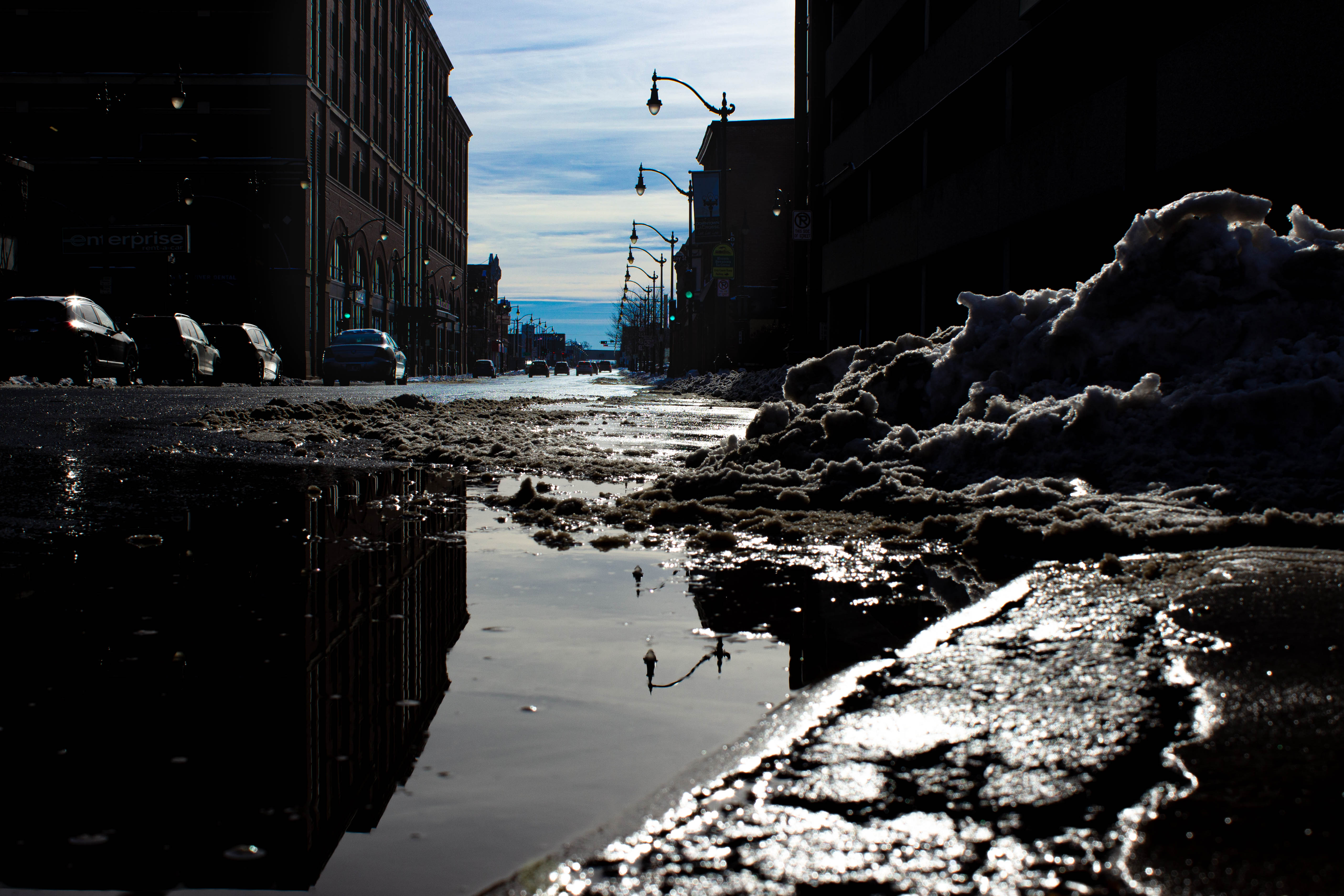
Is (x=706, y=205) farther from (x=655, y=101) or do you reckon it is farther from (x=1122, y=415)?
(x=1122, y=415)

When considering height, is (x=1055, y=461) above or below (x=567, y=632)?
above

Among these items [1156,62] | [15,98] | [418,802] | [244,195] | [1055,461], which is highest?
[15,98]

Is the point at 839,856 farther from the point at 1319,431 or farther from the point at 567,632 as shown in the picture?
the point at 1319,431

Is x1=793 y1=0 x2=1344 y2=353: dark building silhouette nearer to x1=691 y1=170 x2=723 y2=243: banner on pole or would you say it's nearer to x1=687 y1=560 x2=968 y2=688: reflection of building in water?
x1=687 y1=560 x2=968 y2=688: reflection of building in water

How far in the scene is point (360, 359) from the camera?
37.4 metres

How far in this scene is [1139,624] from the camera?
2826 millimetres

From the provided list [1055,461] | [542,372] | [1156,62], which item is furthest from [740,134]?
[1055,461]

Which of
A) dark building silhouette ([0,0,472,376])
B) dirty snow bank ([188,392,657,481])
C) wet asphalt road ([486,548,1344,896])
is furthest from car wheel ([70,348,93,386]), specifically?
dark building silhouette ([0,0,472,376])

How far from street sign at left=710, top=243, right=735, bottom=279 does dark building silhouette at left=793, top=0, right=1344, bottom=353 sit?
392 inches

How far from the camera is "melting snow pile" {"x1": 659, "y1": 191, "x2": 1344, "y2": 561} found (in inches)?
199

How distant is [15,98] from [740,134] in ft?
166

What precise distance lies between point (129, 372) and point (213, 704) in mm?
26148

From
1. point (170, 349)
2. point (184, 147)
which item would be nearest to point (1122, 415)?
point (170, 349)

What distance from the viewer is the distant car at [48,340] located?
23.0 m
